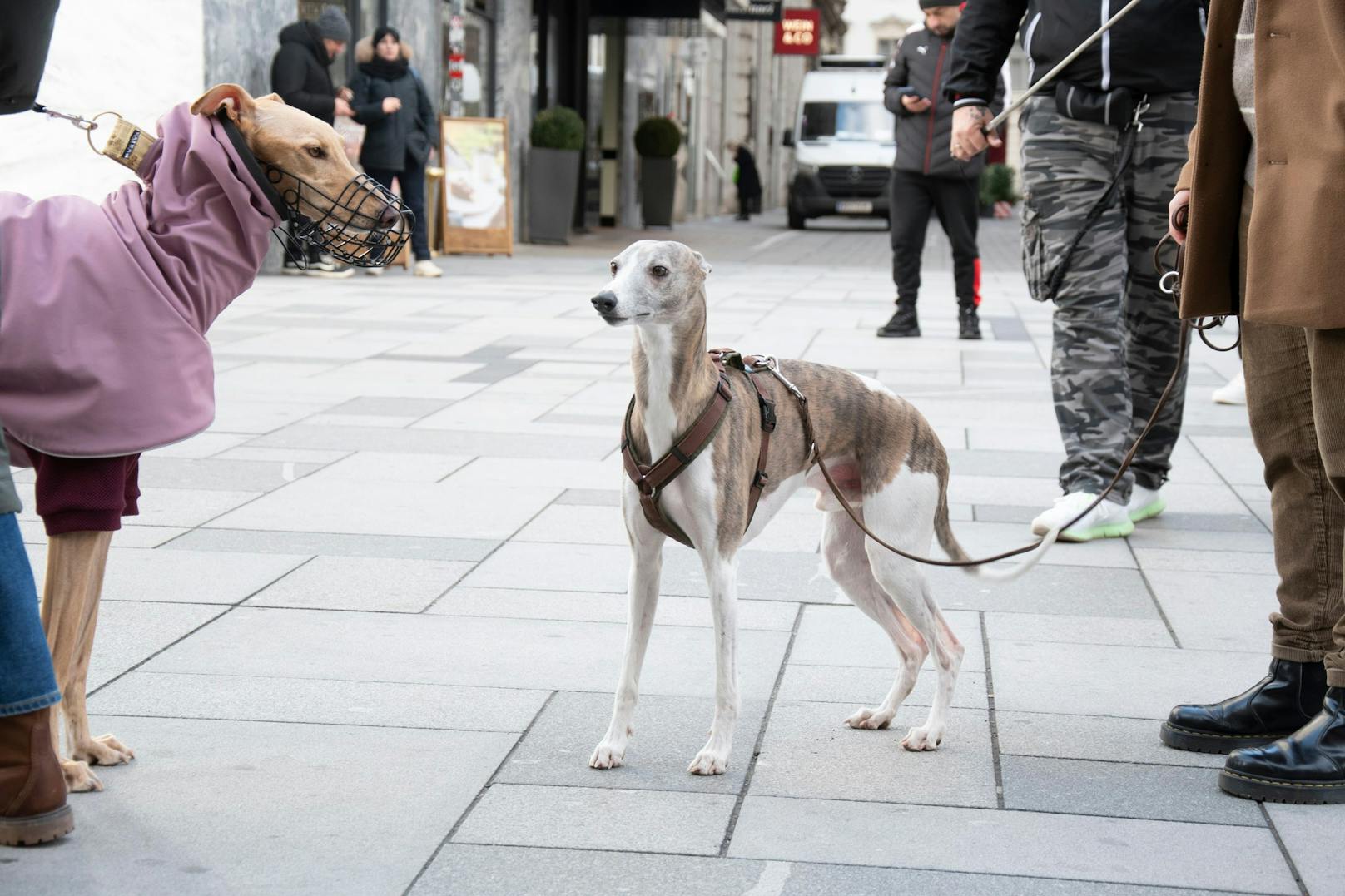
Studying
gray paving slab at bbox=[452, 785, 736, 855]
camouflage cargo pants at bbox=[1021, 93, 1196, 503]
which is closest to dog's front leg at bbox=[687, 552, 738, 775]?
gray paving slab at bbox=[452, 785, 736, 855]

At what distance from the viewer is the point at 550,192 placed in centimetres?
2012

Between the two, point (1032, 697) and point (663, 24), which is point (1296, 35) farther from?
point (663, 24)

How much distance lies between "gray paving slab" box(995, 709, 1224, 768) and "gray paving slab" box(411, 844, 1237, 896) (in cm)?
71

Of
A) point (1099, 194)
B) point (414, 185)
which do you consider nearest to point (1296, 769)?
point (1099, 194)

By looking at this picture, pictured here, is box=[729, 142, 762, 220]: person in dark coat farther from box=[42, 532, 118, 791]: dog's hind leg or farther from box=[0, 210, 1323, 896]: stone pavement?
box=[42, 532, 118, 791]: dog's hind leg

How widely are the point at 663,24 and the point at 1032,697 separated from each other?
23.5 metres

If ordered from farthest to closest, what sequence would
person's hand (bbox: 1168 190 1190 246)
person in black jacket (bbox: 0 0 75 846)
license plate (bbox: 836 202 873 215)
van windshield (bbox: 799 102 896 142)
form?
van windshield (bbox: 799 102 896 142) < license plate (bbox: 836 202 873 215) < person's hand (bbox: 1168 190 1190 246) < person in black jacket (bbox: 0 0 75 846)

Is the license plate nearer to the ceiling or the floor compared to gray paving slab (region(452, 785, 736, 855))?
nearer to the floor

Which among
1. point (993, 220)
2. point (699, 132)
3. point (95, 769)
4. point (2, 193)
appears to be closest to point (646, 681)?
point (95, 769)

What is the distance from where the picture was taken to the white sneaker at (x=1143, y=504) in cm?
579

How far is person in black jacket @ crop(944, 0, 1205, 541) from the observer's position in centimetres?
525

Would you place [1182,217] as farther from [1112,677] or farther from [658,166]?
[658,166]

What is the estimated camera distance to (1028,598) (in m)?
4.78

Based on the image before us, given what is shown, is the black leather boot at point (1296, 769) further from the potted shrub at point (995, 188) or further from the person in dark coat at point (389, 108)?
the potted shrub at point (995, 188)
